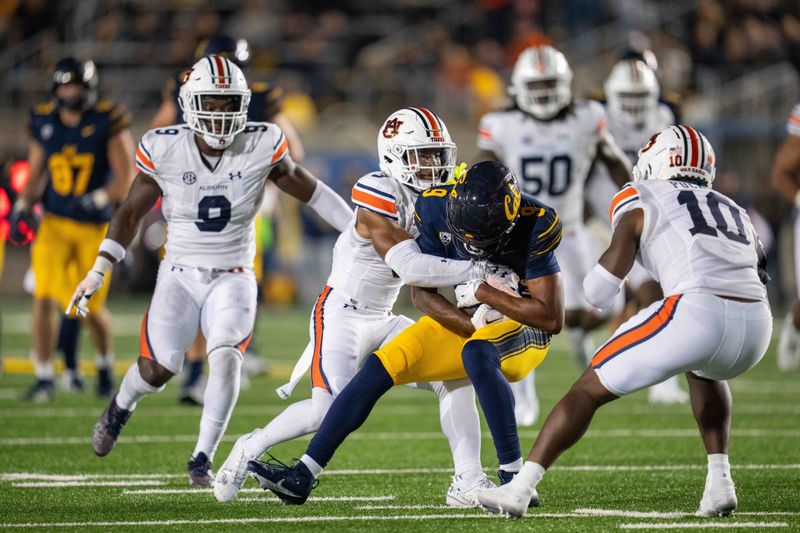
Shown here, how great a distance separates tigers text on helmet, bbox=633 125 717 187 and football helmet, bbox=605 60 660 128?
3.91 metres

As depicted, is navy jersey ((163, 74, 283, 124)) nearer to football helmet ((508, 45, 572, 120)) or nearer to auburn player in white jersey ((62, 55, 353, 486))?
football helmet ((508, 45, 572, 120))

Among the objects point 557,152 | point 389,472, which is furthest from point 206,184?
point 557,152

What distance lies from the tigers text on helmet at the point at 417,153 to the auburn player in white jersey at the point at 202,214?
57 centimetres

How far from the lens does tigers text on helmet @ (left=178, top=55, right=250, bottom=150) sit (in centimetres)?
542

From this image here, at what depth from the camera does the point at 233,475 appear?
4.79 metres

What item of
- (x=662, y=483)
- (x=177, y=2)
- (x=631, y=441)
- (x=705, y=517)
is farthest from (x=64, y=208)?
(x=177, y=2)

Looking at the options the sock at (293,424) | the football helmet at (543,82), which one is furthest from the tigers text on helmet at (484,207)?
the football helmet at (543,82)

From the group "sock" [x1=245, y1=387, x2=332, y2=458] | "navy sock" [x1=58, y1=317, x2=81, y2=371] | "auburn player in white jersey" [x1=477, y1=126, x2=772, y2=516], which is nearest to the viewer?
"auburn player in white jersey" [x1=477, y1=126, x2=772, y2=516]

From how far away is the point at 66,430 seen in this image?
6.95m

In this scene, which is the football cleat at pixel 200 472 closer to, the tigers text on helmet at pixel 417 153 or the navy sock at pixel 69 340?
the tigers text on helmet at pixel 417 153

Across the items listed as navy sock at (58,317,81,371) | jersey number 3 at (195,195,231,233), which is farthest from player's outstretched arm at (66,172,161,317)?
navy sock at (58,317,81,371)

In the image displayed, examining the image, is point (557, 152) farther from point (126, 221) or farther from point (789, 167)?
point (126, 221)

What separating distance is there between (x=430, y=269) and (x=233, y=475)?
104cm

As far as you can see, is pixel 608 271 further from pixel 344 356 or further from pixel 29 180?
pixel 29 180
